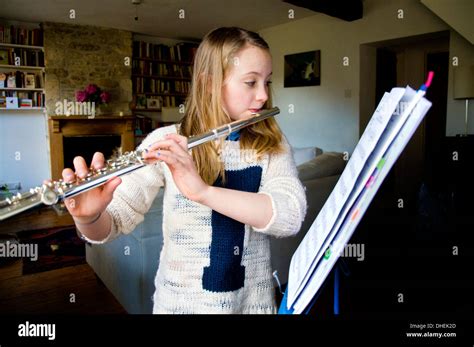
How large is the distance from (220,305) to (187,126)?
37 cm

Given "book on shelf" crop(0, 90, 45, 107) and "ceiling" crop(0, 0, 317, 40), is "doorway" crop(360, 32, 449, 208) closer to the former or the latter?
"ceiling" crop(0, 0, 317, 40)

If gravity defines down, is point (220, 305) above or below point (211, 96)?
below

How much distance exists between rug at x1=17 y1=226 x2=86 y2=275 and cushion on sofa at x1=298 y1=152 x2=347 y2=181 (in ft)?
5.70

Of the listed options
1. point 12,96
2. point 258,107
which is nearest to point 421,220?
point 258,107

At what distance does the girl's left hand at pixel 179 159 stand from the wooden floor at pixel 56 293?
1.67m

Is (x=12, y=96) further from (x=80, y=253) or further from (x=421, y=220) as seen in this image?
(x=421, y=220)

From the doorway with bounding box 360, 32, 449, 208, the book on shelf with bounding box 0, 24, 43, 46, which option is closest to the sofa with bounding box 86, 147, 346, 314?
the doorway with bounding box 360, 32, 449, 208

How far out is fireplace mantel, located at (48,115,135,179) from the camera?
16.1ft

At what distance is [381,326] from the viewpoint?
0.52 meters

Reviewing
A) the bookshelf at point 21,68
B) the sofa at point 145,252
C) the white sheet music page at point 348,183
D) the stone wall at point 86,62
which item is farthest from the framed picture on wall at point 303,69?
the white sheet music page at point 348,183

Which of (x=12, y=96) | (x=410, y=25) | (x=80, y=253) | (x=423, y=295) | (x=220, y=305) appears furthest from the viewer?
(x=12, y=96)

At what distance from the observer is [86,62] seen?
5234mm

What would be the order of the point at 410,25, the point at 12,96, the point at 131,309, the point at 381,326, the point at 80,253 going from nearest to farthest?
the point at 381,326, the point at 131,309, the point at 80,253, the point at 410,25, the point at 12,96

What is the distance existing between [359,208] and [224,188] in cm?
31
